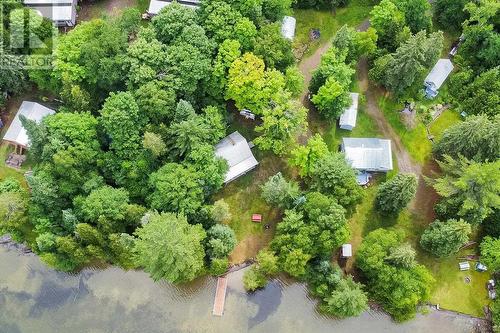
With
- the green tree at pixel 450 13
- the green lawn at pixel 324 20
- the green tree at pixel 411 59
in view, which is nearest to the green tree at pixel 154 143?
the green lawn at pixel 324 20

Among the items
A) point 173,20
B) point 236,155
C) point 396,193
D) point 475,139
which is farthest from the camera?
Answer: point 236,155

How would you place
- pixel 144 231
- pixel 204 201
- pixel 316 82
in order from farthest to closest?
pixel 316 82 < pixel 204 201 < pixel 144 231

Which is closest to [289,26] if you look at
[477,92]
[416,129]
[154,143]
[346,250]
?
[416,129]

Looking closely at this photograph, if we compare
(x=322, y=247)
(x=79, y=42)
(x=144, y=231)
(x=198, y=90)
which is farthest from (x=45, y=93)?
(x=322, y=247)

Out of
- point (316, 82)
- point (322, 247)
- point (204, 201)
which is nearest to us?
point (322, 247)

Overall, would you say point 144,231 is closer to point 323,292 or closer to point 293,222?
point 293,222

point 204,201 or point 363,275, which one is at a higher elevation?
point 204,201

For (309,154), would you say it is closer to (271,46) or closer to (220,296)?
(271,46)
